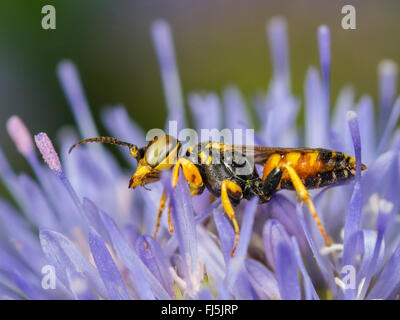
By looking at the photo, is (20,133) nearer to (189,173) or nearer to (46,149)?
(46,149)

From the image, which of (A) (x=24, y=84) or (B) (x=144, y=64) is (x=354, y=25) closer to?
(B) (x=144, y=64)

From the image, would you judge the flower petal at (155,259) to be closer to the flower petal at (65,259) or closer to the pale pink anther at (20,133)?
the flower petal at (65,259)

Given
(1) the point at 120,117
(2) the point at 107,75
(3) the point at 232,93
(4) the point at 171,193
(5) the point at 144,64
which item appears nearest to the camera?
(4) the point at 171,193

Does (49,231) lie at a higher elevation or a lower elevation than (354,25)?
lower

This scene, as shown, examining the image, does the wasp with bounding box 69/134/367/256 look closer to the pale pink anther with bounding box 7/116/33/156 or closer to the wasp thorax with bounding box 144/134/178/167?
the wasp thorax with bounding box 144/134/178/167

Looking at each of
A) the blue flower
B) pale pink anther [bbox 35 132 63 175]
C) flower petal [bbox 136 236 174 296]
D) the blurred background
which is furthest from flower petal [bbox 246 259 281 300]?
the blurred background

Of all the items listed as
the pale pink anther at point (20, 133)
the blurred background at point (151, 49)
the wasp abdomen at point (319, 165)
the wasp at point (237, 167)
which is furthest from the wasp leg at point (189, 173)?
the blurred background at point (151, 49)
